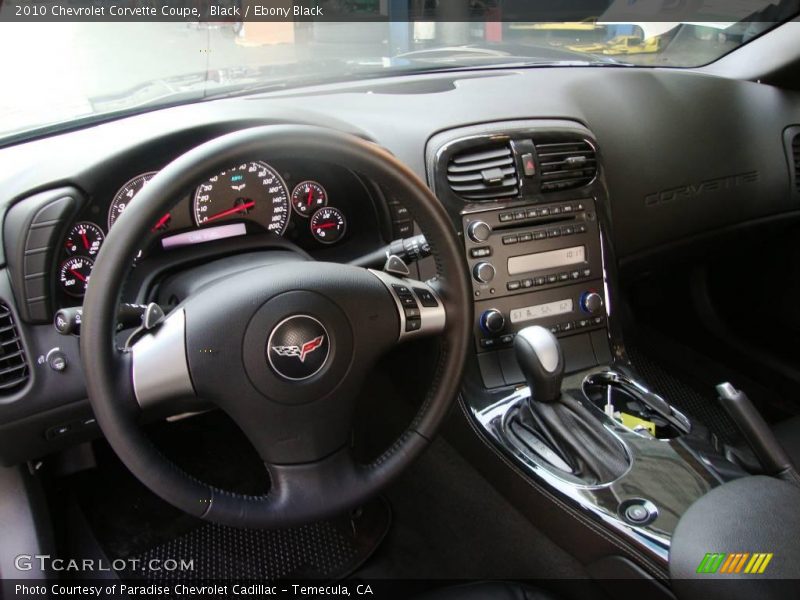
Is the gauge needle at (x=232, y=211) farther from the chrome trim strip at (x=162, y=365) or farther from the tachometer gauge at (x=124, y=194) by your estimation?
the chrome trim strip at (x=162, y=365)

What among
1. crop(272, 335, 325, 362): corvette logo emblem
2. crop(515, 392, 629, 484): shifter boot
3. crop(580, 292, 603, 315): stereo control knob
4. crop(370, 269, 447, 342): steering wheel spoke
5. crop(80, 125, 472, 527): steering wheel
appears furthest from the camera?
crop(580, 292, 603, 315): stereo control knob

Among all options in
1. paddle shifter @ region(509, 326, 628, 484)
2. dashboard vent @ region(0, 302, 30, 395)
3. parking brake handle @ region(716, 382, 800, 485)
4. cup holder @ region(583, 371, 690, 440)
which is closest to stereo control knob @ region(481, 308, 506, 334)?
paddle shifter @ region(509, 326, 628, 484)

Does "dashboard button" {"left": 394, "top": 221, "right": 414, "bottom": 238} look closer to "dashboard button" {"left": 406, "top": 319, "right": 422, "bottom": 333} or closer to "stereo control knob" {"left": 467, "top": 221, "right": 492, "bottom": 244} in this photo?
"stereo control knob" {"left": 467, "top": 221, "right": 492, "bottom": 244}

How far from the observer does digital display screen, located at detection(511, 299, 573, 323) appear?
1.66 meters

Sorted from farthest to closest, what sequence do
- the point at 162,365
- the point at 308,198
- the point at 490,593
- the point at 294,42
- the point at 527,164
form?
the point at 294,42, the point at 527,164, the point at 308,198, the point at 490,593, the point at 162,365

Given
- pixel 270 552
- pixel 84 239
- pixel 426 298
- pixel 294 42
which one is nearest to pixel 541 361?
pixel 426 298

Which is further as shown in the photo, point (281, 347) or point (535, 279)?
point (535, 279)

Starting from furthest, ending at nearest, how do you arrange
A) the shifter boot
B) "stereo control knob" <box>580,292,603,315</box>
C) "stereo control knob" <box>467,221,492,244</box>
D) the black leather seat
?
"stereo control knob" <box>580,292,603,315</box> → "stereo control knob" <box>467,221,492,244</box> → the shifter boot → the black leather seat

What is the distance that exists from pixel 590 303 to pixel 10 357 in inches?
48.4

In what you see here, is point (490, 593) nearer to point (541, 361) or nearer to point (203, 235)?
point (541, 361)

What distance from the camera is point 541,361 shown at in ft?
4.74

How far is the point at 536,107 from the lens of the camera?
1742 mm

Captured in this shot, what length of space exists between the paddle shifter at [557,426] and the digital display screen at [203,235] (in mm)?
617

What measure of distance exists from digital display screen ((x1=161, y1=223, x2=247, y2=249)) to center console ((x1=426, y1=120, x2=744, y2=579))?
0.44m
